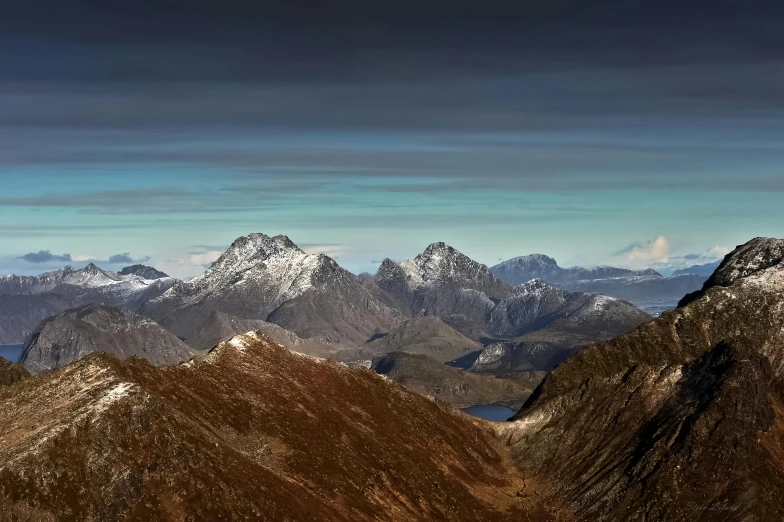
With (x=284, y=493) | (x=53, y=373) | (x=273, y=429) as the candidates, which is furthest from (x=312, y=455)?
(x=53, y=373)

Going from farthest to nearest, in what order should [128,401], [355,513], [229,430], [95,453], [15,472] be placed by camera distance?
[229,430], [355,513], [128,401], [95,453], [15,472]

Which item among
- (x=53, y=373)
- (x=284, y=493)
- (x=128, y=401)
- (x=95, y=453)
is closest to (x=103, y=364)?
(x=53, y=373)

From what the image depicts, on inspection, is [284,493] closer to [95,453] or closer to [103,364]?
[95,453]

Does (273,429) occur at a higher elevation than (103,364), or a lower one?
lower

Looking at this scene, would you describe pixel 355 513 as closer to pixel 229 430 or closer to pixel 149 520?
pixel 229 430

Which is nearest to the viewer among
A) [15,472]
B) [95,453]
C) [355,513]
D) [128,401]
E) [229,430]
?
[15,472]

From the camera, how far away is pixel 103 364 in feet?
604

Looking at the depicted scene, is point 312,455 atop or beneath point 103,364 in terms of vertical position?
beneath

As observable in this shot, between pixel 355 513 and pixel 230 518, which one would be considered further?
pixel 355 513

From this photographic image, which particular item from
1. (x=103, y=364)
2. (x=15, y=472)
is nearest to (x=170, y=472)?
(x=15, y=472)

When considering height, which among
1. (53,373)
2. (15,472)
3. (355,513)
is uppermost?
(53,373)

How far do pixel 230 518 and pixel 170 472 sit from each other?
1261 centimetres

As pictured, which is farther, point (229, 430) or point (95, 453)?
point (229, 430)

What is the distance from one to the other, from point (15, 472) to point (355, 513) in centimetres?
6269
